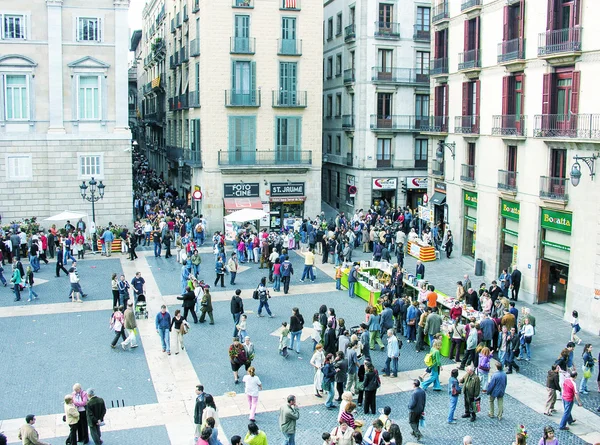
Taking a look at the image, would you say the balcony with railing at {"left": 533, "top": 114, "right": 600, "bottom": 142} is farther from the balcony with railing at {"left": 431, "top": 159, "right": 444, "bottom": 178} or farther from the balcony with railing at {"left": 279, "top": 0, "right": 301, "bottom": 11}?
the balcony with railing at {"left": 279, "top": 0, "right": 301, "bottom": 11}

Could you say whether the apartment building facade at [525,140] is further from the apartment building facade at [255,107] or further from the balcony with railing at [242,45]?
the balcony with railing at [242,45]

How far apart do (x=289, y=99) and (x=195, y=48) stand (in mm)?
6821

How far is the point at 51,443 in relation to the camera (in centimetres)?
1524

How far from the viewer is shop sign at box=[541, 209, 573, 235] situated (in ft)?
84.1

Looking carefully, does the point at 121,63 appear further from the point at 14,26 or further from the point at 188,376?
the point at 188,376

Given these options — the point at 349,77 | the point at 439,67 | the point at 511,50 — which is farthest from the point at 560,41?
the point at 349,77

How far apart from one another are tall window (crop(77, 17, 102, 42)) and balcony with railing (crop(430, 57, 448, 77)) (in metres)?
19.1

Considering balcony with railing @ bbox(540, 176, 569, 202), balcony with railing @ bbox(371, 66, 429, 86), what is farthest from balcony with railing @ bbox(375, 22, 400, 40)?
balcony with railing @ bbox(540, 176, 569, 202)

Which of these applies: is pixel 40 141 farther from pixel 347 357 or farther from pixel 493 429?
pixel 493 429

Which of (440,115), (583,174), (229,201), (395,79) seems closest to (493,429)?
(583,174)

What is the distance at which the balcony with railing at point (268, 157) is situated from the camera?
4175cm

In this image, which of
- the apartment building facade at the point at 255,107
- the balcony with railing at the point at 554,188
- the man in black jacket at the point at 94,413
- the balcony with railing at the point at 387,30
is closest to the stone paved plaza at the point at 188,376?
the man in black jacket at the point at 94,413

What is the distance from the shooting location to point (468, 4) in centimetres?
3322

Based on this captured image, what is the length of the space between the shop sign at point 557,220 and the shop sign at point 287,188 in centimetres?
1897
